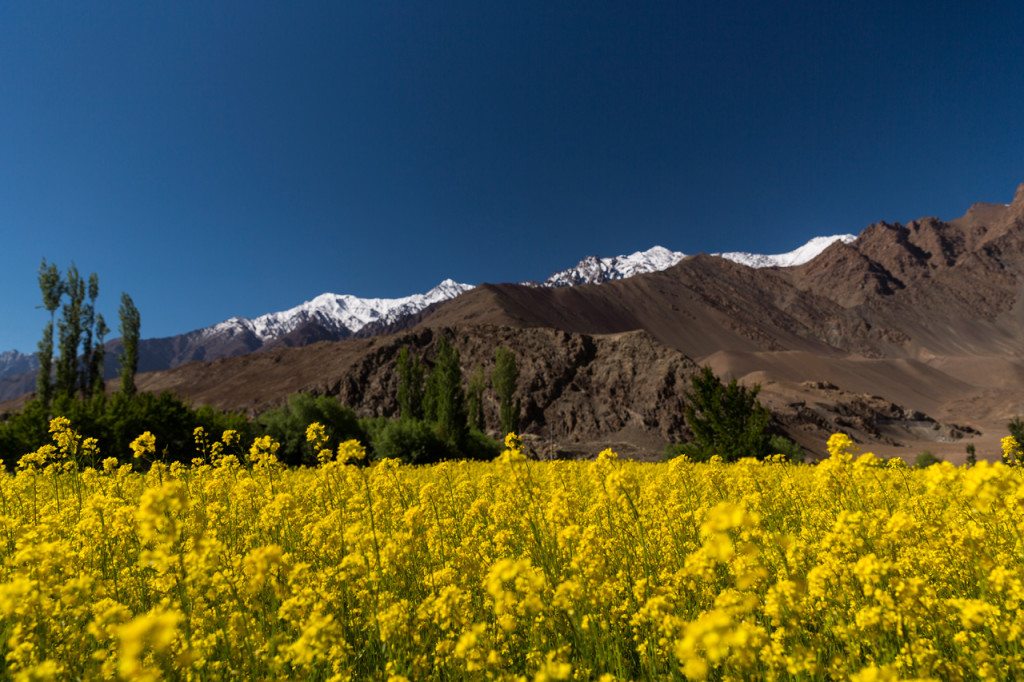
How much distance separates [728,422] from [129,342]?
49.7 meters

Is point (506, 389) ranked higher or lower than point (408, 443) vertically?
higher

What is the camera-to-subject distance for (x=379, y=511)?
5.34 meters

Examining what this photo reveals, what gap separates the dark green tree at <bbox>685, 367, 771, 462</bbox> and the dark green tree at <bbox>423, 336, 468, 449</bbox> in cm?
1393

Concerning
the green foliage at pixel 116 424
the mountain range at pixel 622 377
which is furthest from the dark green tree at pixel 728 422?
the green foliage at pixel 116 424

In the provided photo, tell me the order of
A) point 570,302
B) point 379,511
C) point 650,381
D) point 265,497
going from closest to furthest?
point 379,511
point 265,497
point 650,381
point 570,302

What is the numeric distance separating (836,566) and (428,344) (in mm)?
62081

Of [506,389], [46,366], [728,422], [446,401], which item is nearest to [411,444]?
[446,401]

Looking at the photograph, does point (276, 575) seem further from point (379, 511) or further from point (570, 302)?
point (570, 302)

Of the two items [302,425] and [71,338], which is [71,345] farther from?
[302,425]

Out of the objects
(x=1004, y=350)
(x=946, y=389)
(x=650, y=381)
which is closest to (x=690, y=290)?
(x=946, y=389)

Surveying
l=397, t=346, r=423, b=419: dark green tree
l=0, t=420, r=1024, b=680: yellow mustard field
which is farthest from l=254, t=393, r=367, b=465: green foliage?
l=0, t=420, r=1024, b=680: yellow mustard field

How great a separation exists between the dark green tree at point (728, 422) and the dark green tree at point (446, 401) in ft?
45.7

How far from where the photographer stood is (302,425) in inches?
979

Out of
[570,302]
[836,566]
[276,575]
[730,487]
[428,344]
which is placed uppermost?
[570,302]
